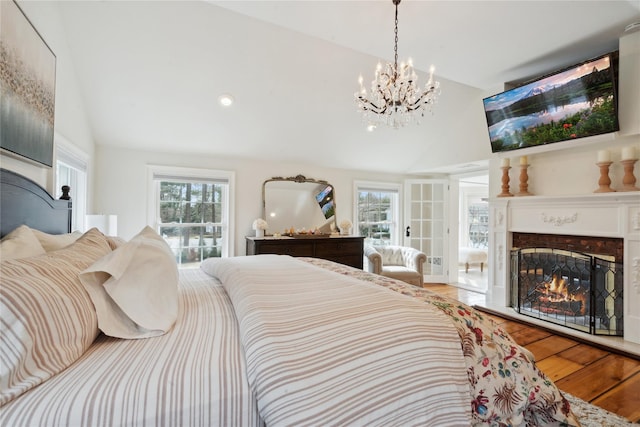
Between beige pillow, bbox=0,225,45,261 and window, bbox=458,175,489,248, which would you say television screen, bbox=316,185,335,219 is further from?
window, bbox=458,175,489,248

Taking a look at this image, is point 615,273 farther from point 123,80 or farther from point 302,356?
point 123,80

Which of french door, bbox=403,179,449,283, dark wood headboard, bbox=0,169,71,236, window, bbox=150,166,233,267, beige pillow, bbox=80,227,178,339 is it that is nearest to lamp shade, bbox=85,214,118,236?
dark wood headboard, bbox=0,169,71,236

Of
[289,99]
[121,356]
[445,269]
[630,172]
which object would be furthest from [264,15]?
[445,269]

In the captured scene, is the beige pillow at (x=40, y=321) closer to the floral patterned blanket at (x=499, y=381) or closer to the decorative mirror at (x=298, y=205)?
the floral patterned blanket at (x=499, y=381)

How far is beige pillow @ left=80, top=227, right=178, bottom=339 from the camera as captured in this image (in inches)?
39.1

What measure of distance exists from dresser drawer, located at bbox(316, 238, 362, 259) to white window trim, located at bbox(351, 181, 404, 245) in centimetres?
63

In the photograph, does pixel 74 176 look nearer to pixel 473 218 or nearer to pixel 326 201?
pixel 326 201

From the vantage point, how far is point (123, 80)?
9.49 feet

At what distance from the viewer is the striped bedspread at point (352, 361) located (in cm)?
78

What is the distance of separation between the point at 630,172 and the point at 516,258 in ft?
4.35

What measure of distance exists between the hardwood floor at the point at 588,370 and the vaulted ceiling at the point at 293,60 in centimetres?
234

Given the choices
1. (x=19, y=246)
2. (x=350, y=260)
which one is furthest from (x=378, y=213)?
(x=19, y=246)

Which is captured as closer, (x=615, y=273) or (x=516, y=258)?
(x=615, y=273)

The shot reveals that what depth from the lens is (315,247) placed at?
13.7 ft
